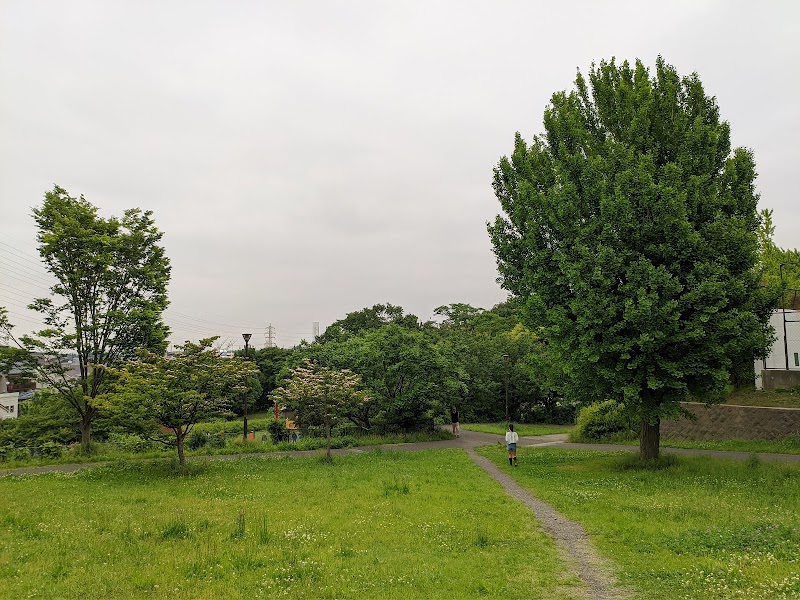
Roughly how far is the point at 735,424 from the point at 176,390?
2436 cm

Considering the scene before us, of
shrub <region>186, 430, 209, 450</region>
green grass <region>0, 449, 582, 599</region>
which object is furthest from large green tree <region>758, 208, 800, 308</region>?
shrub <region>186, 430, 209, 450</region>

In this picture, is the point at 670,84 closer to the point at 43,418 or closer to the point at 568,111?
the point at 568,111

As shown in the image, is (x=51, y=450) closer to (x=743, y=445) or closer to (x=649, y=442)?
(x=649, y=442)

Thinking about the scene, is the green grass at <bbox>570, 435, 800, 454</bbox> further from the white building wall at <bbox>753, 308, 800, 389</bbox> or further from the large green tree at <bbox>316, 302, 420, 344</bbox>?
the large green tree at <bbox>316, 302, 420, 344</bbox>

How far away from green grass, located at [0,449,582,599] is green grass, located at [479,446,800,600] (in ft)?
4.36

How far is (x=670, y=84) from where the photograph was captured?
1783 cm

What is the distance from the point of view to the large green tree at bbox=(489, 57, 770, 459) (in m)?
15.5

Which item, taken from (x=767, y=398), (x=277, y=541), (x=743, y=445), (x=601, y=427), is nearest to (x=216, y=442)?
(x=277, y=541)

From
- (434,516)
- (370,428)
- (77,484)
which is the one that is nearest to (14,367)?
(77,484)

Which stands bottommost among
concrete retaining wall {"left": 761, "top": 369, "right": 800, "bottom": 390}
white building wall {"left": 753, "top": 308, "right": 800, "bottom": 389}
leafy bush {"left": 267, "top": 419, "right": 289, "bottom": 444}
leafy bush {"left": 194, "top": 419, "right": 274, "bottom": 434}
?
leafy bush {"left": 194, "top": 419, "right": 274, "bottom": 434}

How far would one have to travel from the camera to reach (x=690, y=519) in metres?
10.9

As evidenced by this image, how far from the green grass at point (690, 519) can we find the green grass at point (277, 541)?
4.36 ft

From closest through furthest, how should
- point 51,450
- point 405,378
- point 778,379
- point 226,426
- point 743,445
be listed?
point 743,445 < point 51,450 < point 778,379 < point 405,378 < point 226,426

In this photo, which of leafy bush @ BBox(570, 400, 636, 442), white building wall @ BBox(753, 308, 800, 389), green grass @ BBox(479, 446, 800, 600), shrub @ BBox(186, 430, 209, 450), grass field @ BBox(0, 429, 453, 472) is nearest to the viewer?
green grass @ BBox(479, 446, 800, 600)
